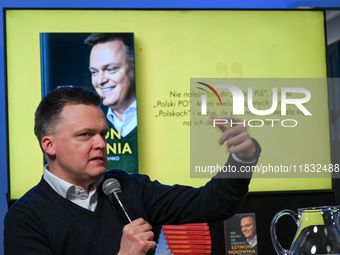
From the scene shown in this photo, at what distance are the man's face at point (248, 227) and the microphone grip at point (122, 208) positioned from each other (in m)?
1.00

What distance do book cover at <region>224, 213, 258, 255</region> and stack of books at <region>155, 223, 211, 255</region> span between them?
0.11 meters

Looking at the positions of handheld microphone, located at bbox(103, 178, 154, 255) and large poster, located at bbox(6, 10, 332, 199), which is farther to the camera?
A: large poster, located at bbox(6, 10, 332, 199)

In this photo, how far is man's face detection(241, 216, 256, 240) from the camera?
1.89 metres

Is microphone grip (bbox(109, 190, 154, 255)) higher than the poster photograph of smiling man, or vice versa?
the poster photograph of smiling man

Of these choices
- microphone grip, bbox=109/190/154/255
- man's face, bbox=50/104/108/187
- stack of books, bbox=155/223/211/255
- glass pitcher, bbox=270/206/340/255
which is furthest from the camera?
stack of books, bbox=155/223/211/255

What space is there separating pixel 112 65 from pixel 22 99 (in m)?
0.50

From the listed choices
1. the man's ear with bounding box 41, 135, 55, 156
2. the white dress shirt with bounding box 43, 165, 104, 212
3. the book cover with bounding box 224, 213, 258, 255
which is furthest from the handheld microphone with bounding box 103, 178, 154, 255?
the book cover with bounding box 224, 213, 258, 255

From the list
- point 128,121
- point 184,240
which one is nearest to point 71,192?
point 128,121

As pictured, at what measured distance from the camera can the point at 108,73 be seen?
188 cm

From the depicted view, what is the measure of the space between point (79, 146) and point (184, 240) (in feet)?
2.98

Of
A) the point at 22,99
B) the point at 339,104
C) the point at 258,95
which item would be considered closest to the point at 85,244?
the point at 22,99

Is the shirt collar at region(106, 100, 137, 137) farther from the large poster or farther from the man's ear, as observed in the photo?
the man's ear

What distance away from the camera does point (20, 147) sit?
5.94 feet

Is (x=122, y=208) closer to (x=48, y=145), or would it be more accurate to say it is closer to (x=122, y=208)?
(x=122, y=208)
